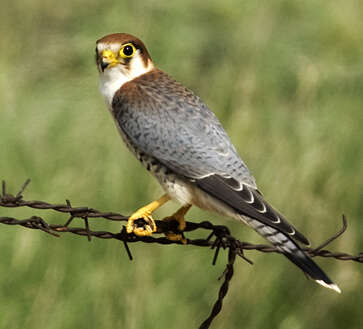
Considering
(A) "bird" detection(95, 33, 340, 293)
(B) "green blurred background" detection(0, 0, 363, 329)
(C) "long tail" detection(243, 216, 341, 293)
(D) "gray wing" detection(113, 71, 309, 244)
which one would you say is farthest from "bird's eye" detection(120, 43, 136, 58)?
(C) "long tail" detection(243, 216, 341, 293)

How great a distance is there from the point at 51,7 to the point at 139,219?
187 inches

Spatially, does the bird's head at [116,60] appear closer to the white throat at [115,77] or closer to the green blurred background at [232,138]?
the white throat at [115,77]

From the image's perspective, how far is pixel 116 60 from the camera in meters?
4.46

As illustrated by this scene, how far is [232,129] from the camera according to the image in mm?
5828

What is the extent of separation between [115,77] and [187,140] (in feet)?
2.06

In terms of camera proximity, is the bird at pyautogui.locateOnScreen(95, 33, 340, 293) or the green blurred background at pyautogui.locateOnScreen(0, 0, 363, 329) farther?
the green blurred background at pyautogui.locateOnScreen(0, 0, 363, 329)

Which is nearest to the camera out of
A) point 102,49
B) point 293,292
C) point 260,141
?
point 102,49

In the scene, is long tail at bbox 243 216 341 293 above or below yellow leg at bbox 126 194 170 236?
below

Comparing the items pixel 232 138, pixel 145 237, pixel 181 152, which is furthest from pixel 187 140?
pixel 232 138

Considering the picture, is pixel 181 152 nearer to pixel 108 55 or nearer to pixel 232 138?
pixel 108 55

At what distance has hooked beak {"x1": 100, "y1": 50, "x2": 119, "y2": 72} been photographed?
4414mm

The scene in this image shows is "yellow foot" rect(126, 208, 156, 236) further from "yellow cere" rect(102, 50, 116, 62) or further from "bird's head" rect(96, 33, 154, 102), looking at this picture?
"yellow cere" rect(102, 50, 116, 62)

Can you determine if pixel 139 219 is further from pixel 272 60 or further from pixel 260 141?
pixel 272 60

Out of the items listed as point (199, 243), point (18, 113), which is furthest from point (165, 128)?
point (18, 113)
